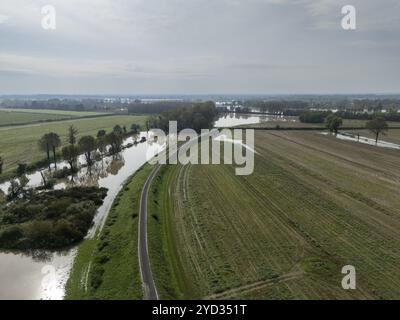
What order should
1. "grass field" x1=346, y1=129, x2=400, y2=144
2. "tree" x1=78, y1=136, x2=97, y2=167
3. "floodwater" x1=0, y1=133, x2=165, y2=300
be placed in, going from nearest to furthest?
"floodwater" x1=0, y1=133, x2=165, y2=300 → "tree" x1=78, y1=136, x2=97, y2=167 → "grass field" x1=346, y1=129, x2=400, y2=144

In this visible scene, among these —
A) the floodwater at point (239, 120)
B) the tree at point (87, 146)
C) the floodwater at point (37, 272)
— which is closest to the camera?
the floodwater at point (37, 272)

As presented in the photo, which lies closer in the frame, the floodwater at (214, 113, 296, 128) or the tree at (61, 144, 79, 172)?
the tree at (61, 144, 79, 172)

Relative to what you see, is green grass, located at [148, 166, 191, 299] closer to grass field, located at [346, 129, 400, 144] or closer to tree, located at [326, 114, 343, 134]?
tree, located at [326, 114, 343, 134]

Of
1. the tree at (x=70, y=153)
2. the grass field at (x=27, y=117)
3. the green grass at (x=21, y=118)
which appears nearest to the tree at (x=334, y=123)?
the tree at (x=70, y=153)

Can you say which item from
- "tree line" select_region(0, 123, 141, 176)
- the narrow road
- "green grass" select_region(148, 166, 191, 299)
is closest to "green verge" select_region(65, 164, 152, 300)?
the narrow road

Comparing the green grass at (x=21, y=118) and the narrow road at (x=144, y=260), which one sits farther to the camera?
the green grass at (x=21, y=118)

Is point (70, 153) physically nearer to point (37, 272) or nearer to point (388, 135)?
point (37, 272)

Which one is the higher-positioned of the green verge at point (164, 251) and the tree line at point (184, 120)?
the tree line at point (184, 120)

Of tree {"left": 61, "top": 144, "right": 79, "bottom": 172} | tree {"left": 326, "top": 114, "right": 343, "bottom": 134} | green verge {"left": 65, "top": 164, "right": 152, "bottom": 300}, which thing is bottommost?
green verge {"left": 65, "top": 164, "right": 152, "bottom": 300}

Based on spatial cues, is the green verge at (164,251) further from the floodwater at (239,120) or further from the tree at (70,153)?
the floodwater at (239,120)
